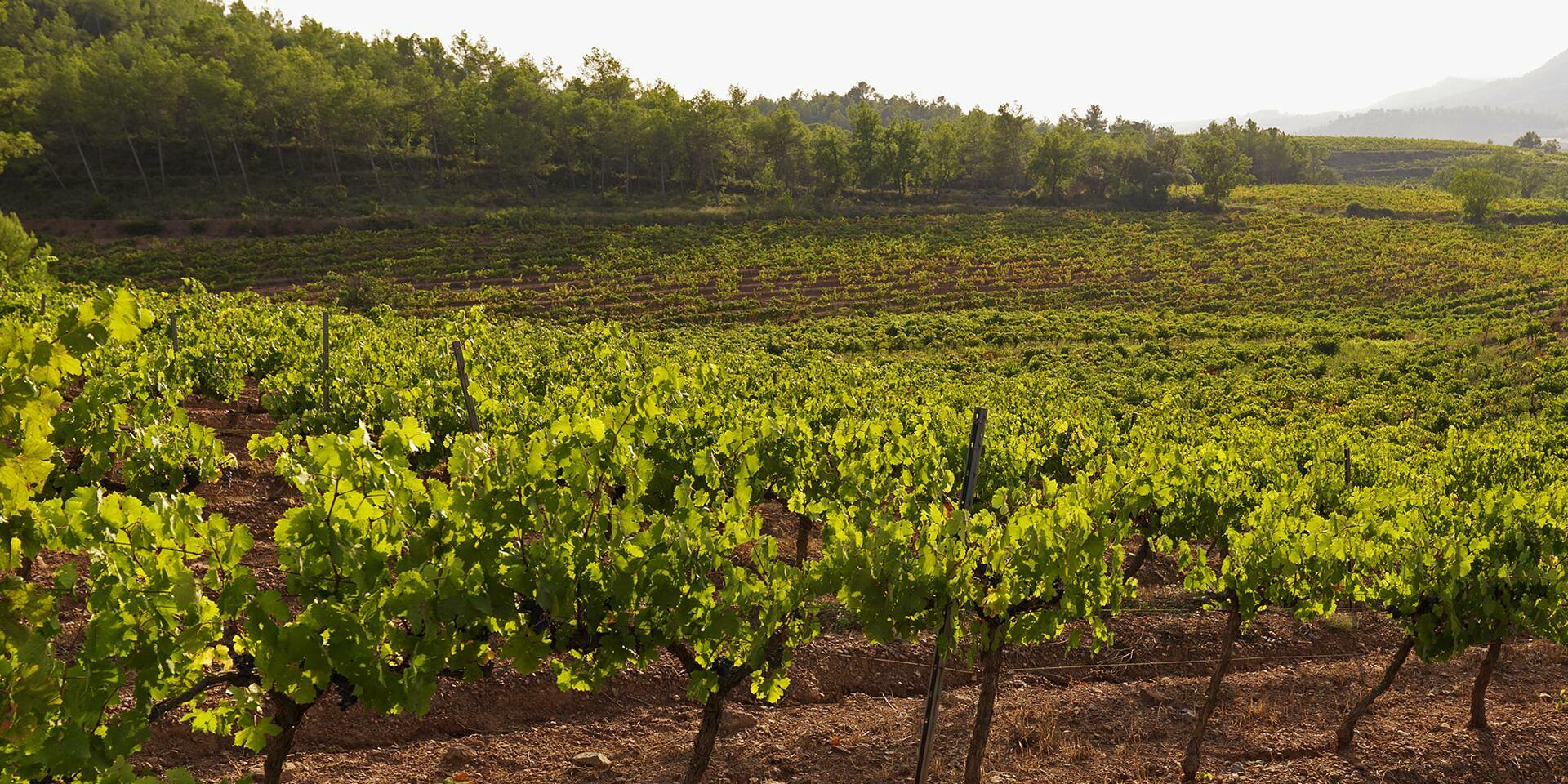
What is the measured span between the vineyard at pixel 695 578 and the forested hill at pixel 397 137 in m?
50.3

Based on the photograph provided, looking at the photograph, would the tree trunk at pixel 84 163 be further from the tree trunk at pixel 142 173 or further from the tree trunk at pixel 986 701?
the tree trunk at pixel 986 701

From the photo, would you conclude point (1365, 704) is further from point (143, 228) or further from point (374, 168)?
point (374, 168)

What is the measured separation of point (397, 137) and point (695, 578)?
78283 millimetres

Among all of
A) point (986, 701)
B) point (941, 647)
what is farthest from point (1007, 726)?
point (941, 647)

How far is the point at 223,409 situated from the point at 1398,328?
163 feet

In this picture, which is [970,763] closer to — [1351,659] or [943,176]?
[1351,659]

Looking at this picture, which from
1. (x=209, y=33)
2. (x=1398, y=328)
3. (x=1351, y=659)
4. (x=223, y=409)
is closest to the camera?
(x=1351, y=659)

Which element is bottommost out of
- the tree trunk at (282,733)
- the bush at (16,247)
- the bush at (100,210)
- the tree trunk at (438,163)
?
the tree trunk at (282,733)

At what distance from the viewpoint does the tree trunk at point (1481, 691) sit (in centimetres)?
831

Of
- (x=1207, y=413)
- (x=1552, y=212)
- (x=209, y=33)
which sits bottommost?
(x=1207, y=413)

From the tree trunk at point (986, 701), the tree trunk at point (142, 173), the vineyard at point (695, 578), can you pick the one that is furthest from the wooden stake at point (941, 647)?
the tree trunk at point (142, 173)

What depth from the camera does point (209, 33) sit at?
72.8 m

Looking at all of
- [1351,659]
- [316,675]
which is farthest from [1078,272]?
[316,675]

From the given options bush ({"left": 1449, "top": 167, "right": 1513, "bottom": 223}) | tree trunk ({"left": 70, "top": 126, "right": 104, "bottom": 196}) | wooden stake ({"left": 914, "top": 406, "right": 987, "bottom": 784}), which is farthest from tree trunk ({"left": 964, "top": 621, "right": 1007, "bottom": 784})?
bush ({"left": 1449, "top": 167, "right": 1513, "bottom": 223})
